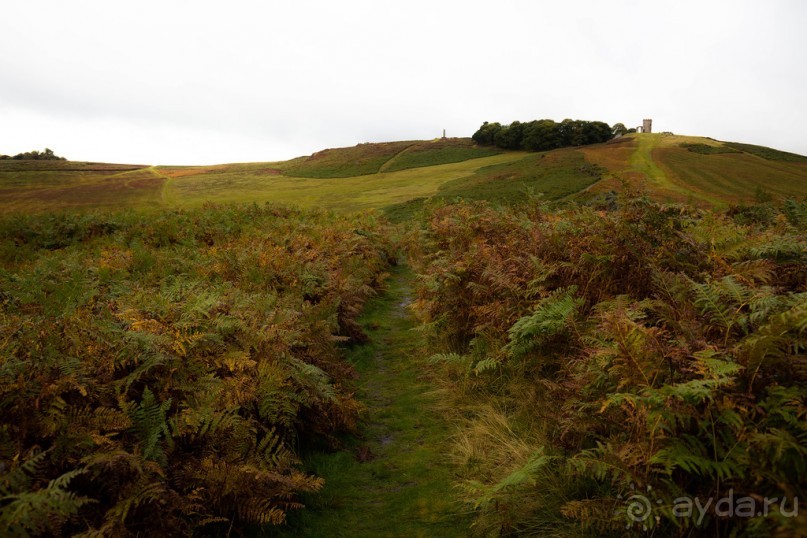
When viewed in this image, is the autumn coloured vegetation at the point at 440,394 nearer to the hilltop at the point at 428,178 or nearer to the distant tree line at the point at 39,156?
the hilltop at the point at 428,178

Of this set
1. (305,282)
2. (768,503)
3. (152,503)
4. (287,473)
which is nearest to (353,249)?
(305,282)

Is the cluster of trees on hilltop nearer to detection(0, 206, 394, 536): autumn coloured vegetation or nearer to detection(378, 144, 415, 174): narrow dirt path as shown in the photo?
detection(378, 144, 415, 174): narrow dirt path

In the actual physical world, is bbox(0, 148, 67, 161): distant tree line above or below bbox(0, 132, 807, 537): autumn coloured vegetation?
above

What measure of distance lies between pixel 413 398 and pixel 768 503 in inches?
160

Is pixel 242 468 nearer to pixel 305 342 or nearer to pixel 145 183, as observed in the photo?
pixel 305 342

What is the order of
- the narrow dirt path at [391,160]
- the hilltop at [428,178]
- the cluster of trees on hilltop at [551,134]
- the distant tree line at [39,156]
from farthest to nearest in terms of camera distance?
1. the distant tree line at [39,156]
2. the cluster of trees on hilltop at [551,134]
3. the narrow dirt path at [391,160]
4. the hilltop at [428,178]

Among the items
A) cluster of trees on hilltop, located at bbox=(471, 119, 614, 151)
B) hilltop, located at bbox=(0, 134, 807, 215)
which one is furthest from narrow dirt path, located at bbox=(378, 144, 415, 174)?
cluster of trees on hilltop, located at bbox=(471, 119, 614, 151)

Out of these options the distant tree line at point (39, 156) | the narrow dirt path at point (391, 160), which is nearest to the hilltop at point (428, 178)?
the narrow dirt path at point (391, 160)

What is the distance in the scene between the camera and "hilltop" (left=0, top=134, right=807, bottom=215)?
122 ft

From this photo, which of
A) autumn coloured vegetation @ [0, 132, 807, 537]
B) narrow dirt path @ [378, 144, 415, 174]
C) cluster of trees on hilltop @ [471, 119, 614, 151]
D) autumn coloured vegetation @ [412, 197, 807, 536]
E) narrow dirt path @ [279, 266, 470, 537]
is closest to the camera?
autumn coloured vegetation @ [412, 197, 807, 536]

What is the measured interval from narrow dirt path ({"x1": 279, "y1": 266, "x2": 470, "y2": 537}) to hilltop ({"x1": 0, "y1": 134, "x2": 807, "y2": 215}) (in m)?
22.4

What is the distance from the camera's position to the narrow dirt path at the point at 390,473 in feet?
11.7

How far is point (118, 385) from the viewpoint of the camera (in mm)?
3326

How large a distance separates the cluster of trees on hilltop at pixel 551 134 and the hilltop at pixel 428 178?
3106mm
